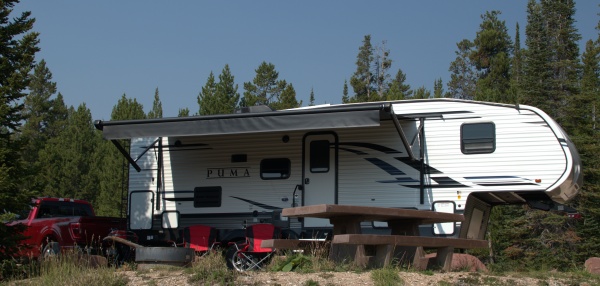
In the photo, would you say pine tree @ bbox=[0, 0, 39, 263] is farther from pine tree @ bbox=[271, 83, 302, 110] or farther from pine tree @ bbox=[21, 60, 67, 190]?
pine tree @ bbox=[21, 60, 67, 190]

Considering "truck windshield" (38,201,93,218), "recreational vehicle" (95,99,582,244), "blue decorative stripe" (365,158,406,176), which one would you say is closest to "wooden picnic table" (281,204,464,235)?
"recreational vehicle" (95,99,582,244)

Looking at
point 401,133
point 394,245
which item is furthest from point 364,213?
point 401,133

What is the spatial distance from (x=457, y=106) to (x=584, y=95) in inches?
655

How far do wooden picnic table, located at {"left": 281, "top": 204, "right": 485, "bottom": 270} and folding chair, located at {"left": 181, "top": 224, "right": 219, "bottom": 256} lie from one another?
11.5 ft

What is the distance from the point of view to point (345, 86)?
4369 cm

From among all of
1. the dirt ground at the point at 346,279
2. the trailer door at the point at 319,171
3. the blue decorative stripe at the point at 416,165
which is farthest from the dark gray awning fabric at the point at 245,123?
the dirt ground at the point at 346,279

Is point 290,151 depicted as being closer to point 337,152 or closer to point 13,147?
point 337,152

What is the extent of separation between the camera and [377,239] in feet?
27.7

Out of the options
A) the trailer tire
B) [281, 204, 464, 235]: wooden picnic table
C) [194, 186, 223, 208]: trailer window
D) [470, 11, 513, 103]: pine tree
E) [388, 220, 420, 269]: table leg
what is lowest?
the trailer tire

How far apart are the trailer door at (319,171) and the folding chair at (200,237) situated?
5.41ft

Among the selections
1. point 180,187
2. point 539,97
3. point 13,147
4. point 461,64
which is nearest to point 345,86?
point 461,64

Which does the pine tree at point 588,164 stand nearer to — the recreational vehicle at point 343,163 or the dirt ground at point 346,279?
the recreational vehicle at point 343,163

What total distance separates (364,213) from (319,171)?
12.8ft

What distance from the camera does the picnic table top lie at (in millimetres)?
8367
